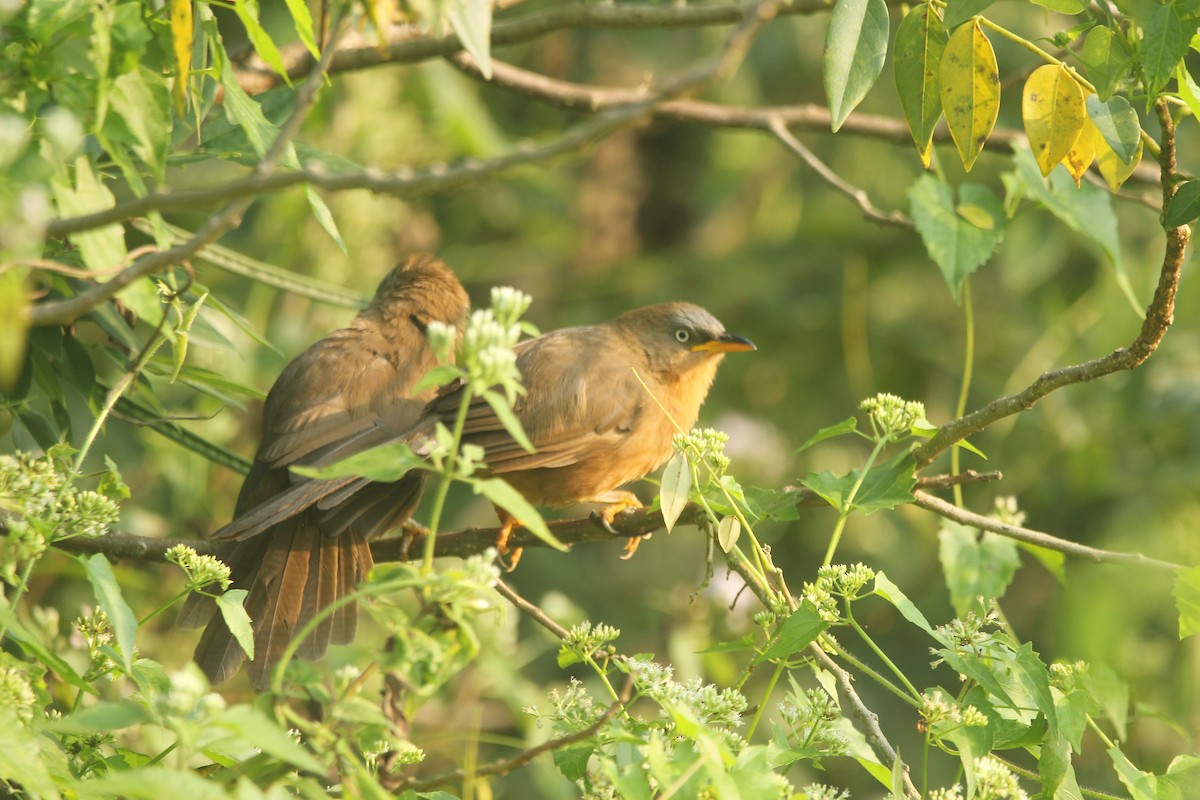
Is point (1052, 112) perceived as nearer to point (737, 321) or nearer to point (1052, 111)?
point (1052, 111)

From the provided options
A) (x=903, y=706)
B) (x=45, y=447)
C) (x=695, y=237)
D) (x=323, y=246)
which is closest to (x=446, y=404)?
(x=45, y=447)

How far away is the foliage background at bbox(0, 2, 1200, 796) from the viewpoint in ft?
22.5

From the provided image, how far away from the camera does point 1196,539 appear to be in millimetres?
6223

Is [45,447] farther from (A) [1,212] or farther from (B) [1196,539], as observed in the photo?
(B) [1196,539]

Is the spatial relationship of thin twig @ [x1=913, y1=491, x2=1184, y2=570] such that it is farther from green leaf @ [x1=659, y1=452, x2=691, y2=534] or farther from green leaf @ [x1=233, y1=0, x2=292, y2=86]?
green leaf @ [x1=233, y1=0, x2=292, y2=86]

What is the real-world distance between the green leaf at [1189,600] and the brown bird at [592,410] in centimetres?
250

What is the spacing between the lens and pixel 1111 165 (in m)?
3.40

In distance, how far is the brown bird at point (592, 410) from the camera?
218 inches

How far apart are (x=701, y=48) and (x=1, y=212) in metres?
7.67

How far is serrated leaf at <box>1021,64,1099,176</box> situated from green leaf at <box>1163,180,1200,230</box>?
1.02 feet

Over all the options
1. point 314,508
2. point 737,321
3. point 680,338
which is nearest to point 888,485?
point 314,508

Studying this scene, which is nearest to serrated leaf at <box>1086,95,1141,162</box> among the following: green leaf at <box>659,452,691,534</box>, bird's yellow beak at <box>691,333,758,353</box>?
green leaf at <box>659,452,691,534</box>

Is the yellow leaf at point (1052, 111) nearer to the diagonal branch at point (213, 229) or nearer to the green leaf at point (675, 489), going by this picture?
the green leaf at point (675, 489)

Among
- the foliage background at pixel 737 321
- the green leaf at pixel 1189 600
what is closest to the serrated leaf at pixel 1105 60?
the green leaf at pixel 1189 600
